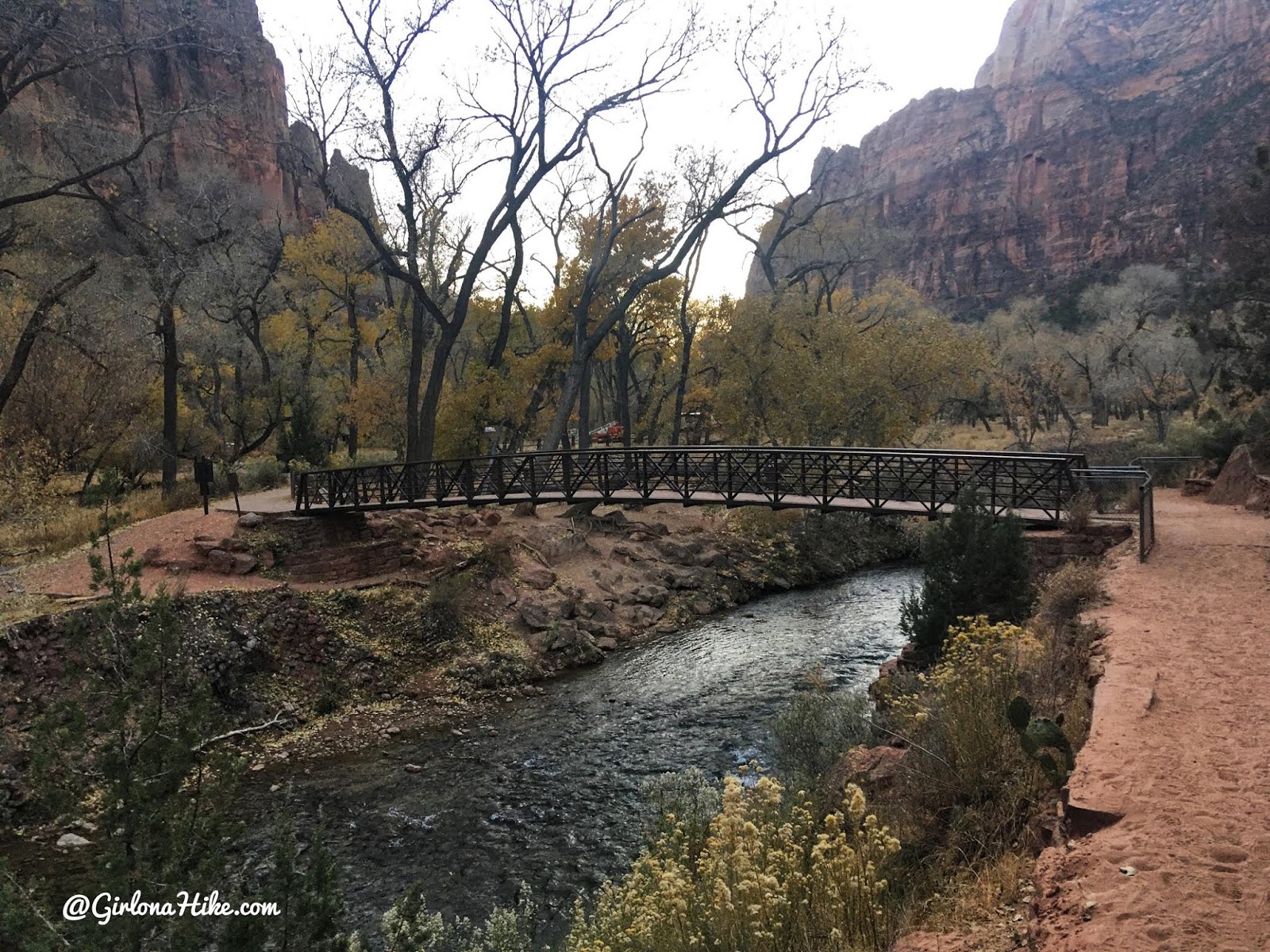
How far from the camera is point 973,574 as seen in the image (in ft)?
36.0

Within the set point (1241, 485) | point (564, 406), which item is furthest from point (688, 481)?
point (1241, 485)

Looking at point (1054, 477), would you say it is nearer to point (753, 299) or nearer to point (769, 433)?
point (769, 433)

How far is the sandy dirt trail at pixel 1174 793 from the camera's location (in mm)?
3770

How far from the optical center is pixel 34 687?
10570 millimetres

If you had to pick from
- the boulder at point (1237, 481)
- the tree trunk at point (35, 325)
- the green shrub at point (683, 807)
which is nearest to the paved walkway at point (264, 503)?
the tree trunk at point (35, 325)

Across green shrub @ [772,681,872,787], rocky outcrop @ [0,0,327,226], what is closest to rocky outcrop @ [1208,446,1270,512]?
green shrub @ [772,681,872,787]

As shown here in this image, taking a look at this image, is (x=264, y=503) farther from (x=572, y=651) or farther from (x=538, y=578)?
(x=572, y=651)

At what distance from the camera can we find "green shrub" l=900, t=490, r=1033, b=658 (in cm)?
1095

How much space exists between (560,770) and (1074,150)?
393 feet

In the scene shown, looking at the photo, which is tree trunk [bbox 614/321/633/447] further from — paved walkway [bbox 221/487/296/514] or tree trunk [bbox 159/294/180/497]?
tree trunk [bbox 159/294/180/497]

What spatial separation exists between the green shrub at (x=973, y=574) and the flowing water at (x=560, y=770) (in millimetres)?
2651

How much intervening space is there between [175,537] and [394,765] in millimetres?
7909

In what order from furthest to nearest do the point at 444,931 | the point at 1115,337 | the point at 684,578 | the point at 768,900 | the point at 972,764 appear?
1. the point at 1115,337
2. the point at 684,578
3. the point at 444,931
4. the point at 972,764
5. the point at 768,900

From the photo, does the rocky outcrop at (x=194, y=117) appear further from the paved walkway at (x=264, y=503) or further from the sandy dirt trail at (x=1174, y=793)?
the sandy dirt trail at (x=1174, y=793)
